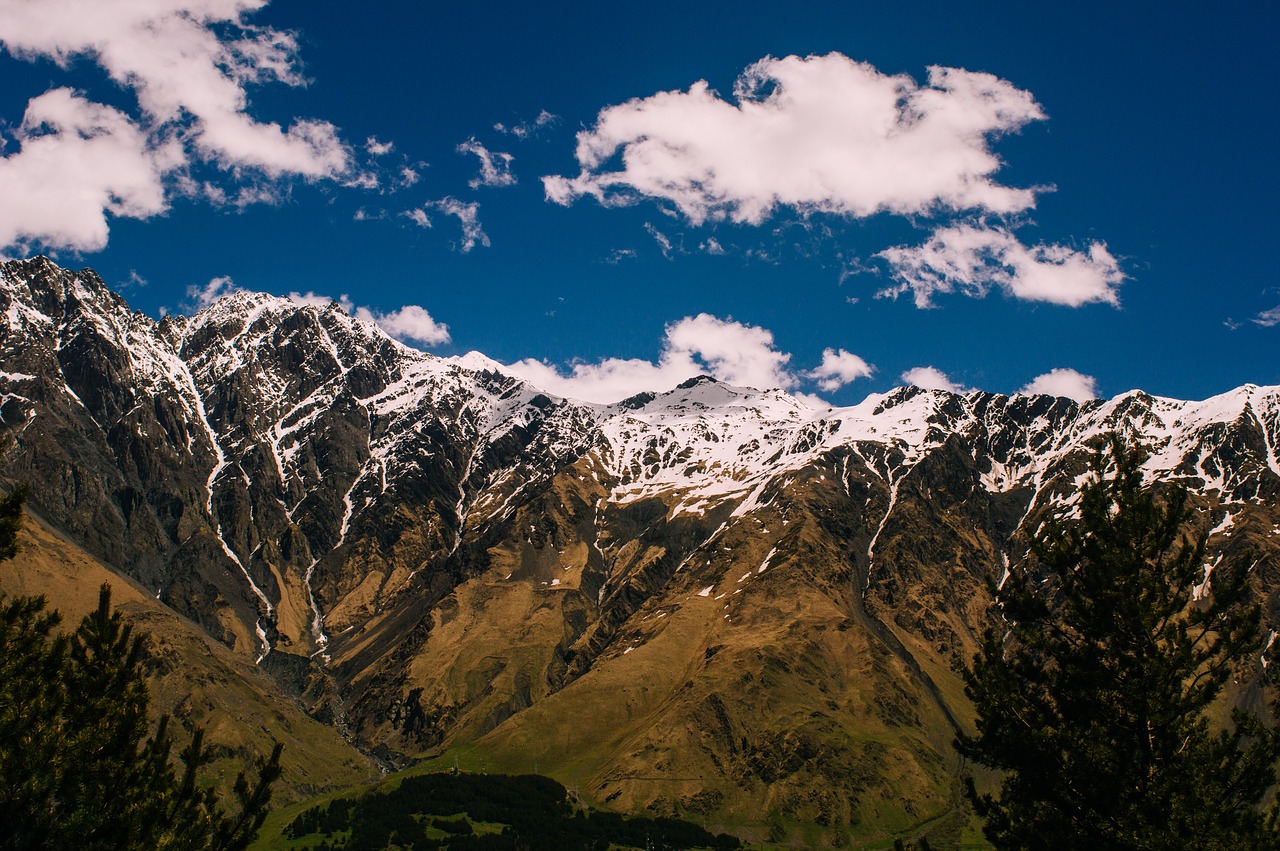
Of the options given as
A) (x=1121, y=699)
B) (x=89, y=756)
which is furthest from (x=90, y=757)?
(x=1121, y=699)

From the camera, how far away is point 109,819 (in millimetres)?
28375

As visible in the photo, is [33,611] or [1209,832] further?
[33,611]

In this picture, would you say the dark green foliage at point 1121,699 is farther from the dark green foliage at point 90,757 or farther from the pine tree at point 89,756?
the pine tree at point 89,756

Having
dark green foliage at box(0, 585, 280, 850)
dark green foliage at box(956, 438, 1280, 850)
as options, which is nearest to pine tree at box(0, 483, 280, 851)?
dark green foliage at box(0, 585, 280, 850)

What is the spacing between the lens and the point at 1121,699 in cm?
3109

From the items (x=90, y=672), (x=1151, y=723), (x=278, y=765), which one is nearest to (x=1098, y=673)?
(x=1151, y=723)

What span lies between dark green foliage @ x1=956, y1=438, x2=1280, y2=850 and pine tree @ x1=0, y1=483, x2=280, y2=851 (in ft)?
78.2

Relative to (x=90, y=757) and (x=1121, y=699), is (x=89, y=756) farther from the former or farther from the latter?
(x=1121, y=699)

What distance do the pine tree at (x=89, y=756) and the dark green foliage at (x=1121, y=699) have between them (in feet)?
78.2

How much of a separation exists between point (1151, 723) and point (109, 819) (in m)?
31.4

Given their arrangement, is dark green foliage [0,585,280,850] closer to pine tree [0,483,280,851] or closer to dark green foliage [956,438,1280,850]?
pine tree [0,483,280,851]

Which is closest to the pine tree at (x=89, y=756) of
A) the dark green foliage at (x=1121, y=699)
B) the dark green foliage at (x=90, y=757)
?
the dark green foliage at (x=90, y=757)

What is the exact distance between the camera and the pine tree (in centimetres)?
2709

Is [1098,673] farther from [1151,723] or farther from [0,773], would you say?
[0,773]
